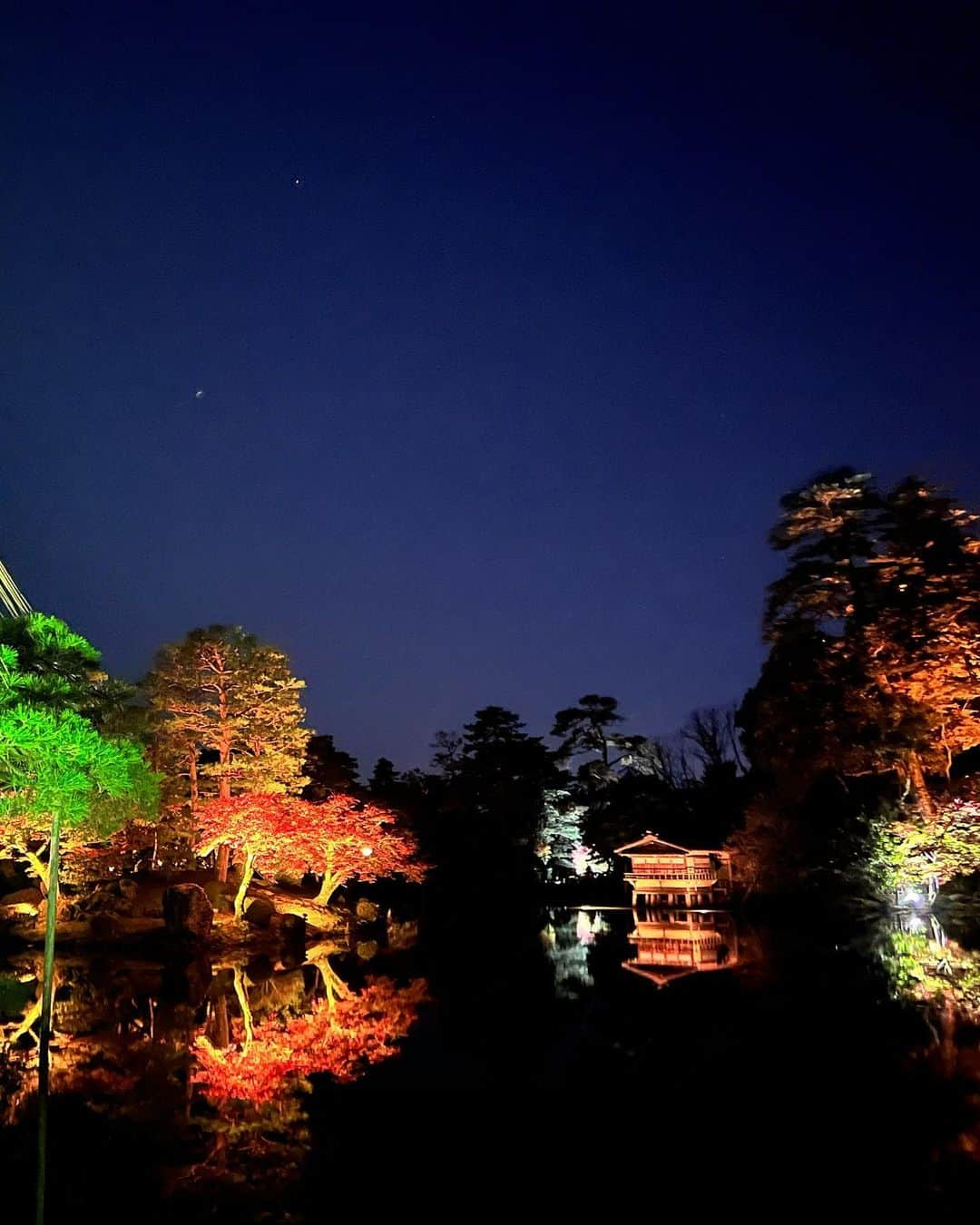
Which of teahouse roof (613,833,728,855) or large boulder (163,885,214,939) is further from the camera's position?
teahouse roof (613,833,728,855)

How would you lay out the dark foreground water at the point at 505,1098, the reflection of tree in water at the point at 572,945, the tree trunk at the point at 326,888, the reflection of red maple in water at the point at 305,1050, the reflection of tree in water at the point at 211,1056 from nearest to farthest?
the dark foreground water at the point at 505,1098, the reflection of tree in water at the point at 211,1056, the reflection of red maple in water at the point at 305,1050, the reflection of tree in water at the point at 572,945, the tree trunk at the point at 326,888

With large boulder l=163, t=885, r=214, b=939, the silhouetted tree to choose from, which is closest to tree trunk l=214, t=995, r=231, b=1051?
large boulder l=163, t=885, r=214, b=939

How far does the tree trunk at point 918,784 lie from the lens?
68.2 ft

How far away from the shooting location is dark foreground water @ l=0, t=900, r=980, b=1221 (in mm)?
5211

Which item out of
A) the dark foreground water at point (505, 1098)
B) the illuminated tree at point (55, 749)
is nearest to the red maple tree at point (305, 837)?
the illuminated tree at point (55, 749)

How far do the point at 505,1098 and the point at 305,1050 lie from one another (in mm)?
2886

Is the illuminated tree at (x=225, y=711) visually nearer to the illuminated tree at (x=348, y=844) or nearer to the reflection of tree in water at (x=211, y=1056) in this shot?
the illuminated tree at (x=348, y=844)

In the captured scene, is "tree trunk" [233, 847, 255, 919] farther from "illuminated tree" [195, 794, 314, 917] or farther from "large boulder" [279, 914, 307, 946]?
"large boulder" [279, 914, 307, 946]

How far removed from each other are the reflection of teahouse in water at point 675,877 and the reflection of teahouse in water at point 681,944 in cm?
145

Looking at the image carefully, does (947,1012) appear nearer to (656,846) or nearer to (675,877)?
(675,877)

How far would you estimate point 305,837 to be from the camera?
20.6 metres

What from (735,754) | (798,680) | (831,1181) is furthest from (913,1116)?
(735,754)

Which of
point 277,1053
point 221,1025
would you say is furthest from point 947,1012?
point 221,1025

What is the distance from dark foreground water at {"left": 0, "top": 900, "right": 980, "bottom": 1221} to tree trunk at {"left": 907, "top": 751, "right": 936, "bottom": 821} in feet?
24.9
